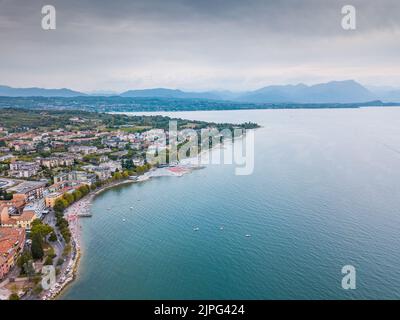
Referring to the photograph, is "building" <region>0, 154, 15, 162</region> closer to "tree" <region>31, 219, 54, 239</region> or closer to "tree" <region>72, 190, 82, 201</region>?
"tree" <region>72, 190, 82, 201</region>

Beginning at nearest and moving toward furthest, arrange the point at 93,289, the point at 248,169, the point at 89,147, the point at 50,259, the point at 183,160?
the point at 93,289, the point at 50,259, the point at 248,169, the point at 183,160, the point at 89,147

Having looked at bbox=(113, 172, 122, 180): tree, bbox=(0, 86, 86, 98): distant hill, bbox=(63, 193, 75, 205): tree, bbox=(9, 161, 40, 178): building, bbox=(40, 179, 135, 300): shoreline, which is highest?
bbox=(0, 86, 86, 98): distant hill

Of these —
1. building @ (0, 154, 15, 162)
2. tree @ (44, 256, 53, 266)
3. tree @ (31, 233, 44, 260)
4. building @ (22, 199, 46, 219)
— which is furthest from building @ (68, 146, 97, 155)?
tree @ (44, 256, 53, 266)

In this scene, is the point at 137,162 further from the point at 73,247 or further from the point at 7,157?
the point at 73,247

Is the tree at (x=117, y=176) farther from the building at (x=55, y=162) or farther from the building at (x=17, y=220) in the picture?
the building at (x=17, y=220)

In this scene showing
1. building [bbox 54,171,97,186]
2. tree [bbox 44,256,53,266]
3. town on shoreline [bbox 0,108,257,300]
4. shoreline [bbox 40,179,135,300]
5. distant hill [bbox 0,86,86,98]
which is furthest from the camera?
distant hill [bbox 0,86,86,98]

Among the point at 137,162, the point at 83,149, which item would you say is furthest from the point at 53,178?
the point at 83,149

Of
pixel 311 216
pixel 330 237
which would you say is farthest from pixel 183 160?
pixel 330 237

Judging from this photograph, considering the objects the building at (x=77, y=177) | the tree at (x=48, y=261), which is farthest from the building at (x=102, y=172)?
the tree at (x=48, y=261)

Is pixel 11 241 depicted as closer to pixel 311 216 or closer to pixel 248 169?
pixel 311 216
